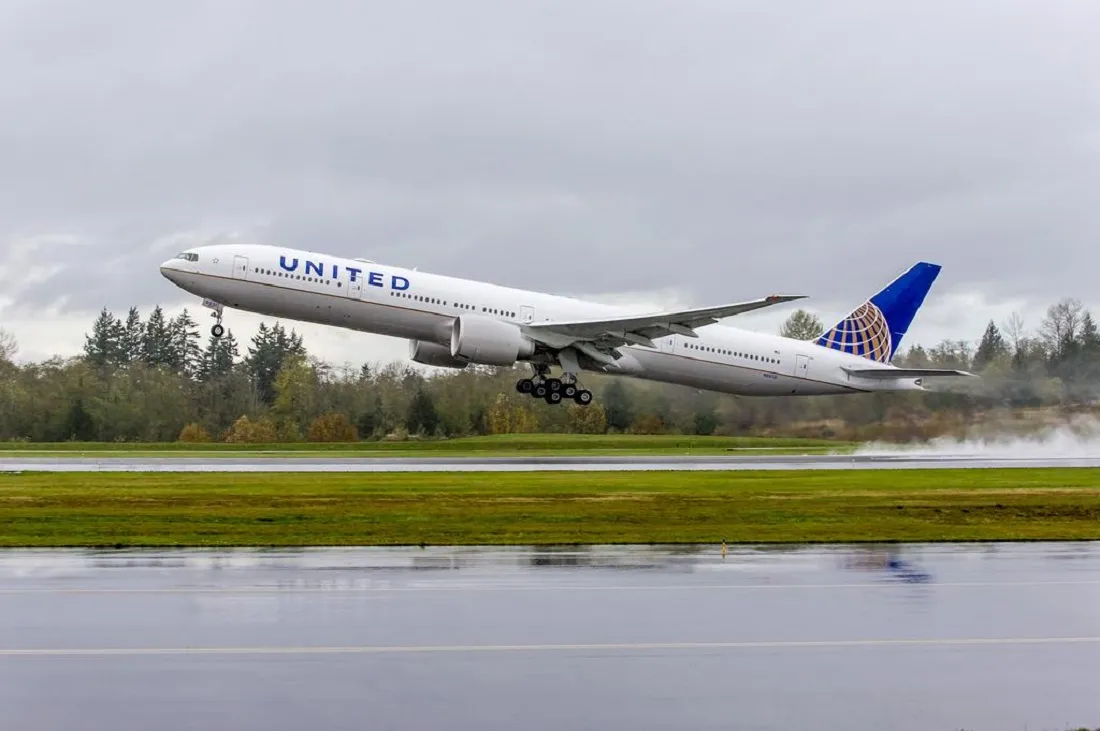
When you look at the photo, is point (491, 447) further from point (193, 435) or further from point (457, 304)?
point (193, 435)

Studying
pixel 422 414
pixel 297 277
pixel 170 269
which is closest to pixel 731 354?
pixel 297 277

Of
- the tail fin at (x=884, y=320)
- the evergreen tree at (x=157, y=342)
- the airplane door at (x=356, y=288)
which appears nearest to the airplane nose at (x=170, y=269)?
the airplane door at (x=356, y=288)

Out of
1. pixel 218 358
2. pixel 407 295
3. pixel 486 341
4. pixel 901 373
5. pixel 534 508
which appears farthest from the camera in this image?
pixel 218 358

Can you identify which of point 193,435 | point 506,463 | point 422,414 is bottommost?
point 506,463

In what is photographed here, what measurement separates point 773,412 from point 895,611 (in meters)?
36.9

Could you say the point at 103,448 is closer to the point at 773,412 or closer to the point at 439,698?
the point at 773,412

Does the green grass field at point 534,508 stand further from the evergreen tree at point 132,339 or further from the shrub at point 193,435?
the evergreen tree at point 132,339

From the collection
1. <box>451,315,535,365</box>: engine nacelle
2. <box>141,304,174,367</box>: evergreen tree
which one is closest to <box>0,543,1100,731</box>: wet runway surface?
<box>451,315,535,365</box>: engine nacelle

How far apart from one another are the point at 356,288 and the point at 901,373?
21.8 metres

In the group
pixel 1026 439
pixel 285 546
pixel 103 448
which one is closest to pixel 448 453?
pixel 103 448

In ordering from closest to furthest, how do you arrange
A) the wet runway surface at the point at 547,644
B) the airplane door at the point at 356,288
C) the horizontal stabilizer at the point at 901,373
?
the wet runway surface at the point at 547,644, the airplane door at the point at 356,288, the horizontal stabilizer at the point at 901,373

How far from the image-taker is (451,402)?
6775cm

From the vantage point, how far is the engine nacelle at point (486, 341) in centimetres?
4366

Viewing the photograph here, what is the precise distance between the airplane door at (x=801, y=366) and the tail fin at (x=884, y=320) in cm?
219
